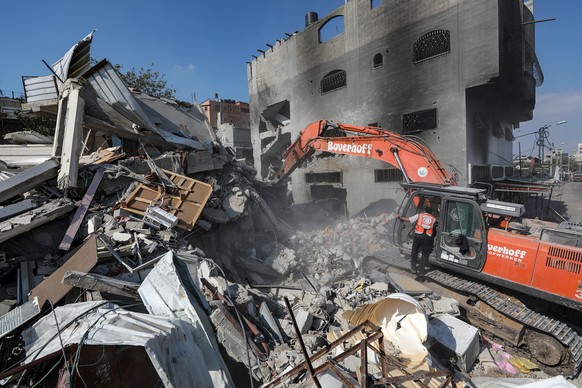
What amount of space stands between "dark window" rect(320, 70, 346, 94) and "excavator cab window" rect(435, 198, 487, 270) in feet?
38.8

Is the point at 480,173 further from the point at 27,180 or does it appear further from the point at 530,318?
the point at 27,180

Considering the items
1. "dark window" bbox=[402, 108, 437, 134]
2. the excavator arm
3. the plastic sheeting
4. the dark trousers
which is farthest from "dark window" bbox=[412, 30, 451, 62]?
the plastic sheeting

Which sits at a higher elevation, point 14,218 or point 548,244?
point 14,218

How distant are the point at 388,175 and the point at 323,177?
4060 millimetres

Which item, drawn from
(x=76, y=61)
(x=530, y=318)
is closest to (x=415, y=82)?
(x=530, y=318)

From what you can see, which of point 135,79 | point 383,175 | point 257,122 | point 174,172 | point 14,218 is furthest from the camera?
point 135,79

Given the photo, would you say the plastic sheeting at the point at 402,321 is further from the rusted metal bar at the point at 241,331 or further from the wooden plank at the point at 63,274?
the wooden plank at the point at 63,274

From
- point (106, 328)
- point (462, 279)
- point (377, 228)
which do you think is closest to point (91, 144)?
point (106, 328)

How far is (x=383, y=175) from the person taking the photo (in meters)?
13.8

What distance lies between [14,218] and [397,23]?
48.4 feet

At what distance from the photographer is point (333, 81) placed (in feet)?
52.6

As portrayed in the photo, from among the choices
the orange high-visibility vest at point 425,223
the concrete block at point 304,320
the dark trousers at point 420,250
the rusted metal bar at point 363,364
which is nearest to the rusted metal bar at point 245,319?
the concrete block at point 304,320

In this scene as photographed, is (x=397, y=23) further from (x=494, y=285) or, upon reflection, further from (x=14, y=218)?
(x=14, y=218)

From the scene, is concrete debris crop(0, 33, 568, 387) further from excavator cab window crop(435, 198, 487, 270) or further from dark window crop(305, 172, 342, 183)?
dark window crop(305, 172, 342, 183)
